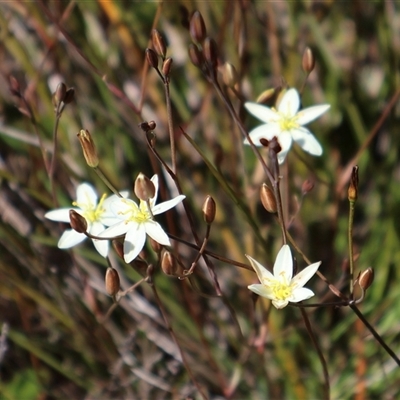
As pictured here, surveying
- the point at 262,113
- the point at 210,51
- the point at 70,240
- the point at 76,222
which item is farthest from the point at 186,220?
the point at 76,222

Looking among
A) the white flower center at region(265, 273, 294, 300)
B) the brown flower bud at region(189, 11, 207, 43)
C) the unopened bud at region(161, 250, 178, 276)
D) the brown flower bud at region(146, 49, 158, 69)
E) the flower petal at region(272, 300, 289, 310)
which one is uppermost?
the brown flower bud at region(189, 11, 207, 43)

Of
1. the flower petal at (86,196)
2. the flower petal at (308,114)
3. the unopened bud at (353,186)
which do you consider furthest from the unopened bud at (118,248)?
the flower petal at (308,114)

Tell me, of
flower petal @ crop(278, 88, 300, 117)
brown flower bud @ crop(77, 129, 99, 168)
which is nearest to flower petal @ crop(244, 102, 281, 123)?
flower petal @ crop(278, 88, 300, 117)

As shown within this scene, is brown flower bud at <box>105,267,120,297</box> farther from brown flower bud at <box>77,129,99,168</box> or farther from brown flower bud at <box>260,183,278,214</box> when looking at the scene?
brown flower bud at <box>260,183,278,214</box>

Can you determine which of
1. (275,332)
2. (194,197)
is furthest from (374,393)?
(194,197)

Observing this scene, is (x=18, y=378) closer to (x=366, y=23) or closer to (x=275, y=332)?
(x=275, y=332)

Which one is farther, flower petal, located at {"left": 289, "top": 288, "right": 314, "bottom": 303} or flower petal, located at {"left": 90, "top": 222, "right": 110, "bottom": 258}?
flower petal, located at {"left": 90, "top": 222, "right": 110, "bottom": 258}
